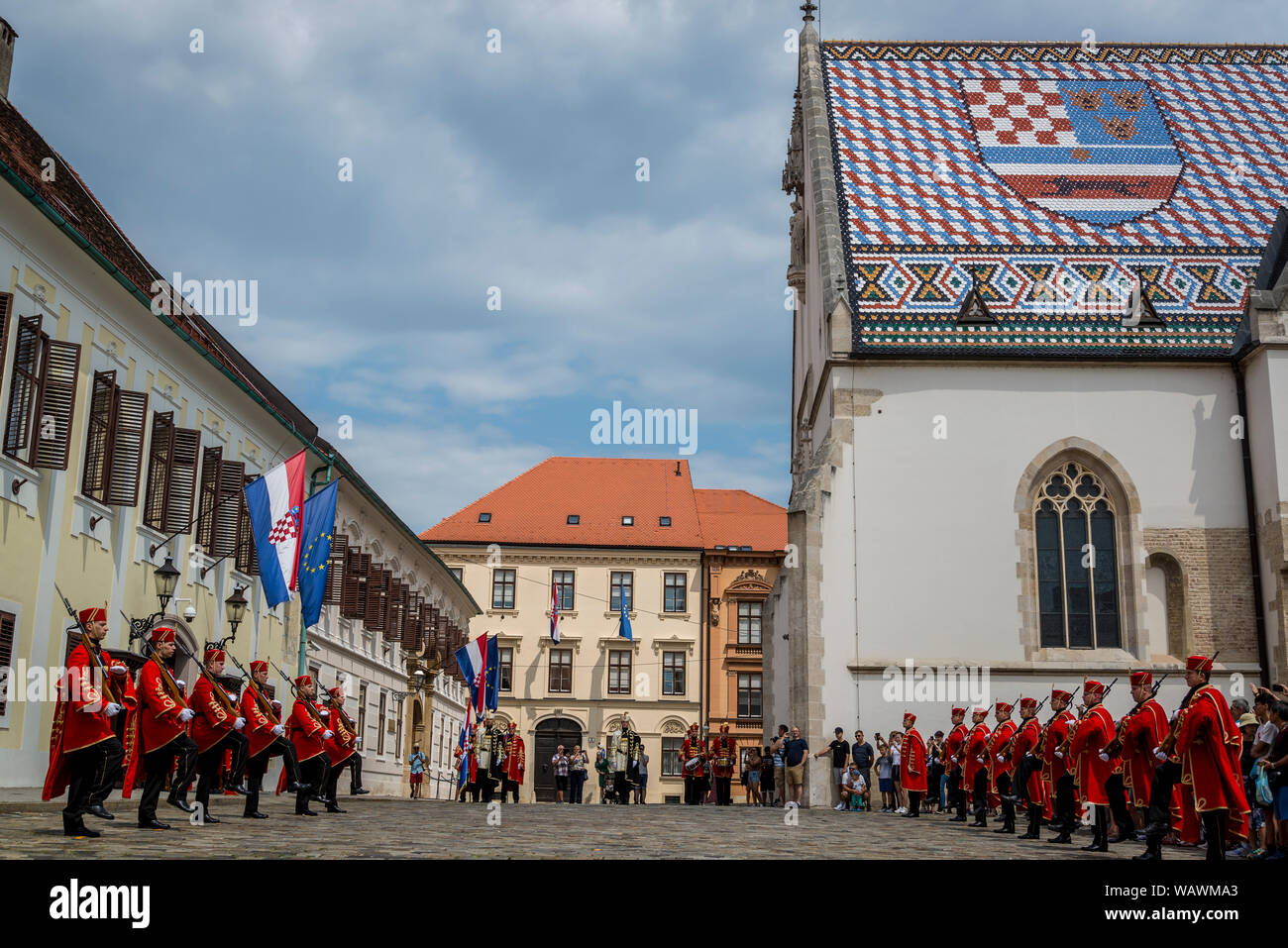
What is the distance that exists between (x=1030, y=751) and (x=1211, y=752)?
15.6ft

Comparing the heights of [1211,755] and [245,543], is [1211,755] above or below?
below

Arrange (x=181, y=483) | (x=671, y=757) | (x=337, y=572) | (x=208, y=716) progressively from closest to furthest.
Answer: (x=208, y=716) → (x=181, y=483) → (x=337, y=572) → (x=671, y=757)

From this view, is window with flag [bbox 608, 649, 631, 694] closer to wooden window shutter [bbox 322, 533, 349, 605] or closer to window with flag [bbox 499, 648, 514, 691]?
window with flag [bbox 499, 648, 514, 691]

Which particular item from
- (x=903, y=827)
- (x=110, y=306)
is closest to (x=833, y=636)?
(x=903, y=827)

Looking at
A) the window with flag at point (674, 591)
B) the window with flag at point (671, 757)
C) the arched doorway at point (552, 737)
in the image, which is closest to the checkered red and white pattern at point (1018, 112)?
the window with flag at point (674, 591)

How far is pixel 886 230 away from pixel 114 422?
15564mm

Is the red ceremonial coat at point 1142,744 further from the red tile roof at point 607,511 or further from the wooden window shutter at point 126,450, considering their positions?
→ the red tile roof at point 607,511

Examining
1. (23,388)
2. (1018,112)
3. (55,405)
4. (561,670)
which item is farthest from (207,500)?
(561,670)

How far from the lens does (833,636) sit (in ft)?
75.4

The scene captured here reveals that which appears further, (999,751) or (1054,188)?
(1054,188)

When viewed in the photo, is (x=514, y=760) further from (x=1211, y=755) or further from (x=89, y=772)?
(x=1211, y=755)

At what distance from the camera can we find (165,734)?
11570 mm

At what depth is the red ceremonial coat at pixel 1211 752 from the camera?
34.7ft
